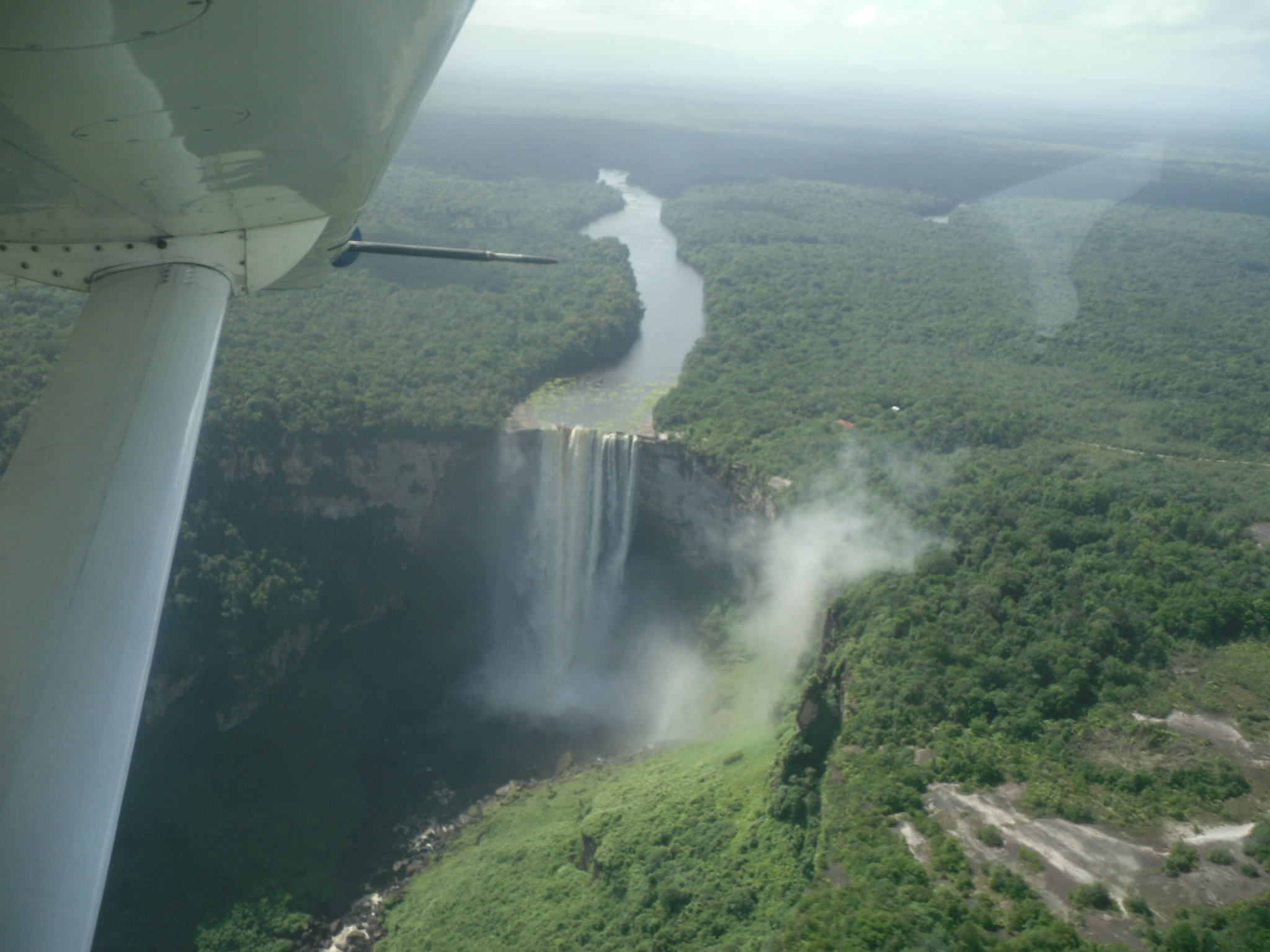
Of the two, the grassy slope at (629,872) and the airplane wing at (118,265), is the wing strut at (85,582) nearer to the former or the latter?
the airplane wing at (118,265)

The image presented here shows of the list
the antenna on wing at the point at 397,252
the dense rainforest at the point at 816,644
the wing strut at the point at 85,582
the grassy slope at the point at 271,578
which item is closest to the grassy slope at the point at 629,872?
→ the dense rainforest at the point at 816,644

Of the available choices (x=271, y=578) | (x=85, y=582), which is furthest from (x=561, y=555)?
(x=85, y=582)

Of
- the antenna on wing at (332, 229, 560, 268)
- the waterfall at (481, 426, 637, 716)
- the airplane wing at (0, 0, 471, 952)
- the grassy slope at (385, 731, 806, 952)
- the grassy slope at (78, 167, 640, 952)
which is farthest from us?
the waterfall at (481, 426, 637, 716)

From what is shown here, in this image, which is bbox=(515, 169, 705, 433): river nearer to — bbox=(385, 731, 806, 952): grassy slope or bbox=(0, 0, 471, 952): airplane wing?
bbox=(385, 731, 806, 952): grassy slope

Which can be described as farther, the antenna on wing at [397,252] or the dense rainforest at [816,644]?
the dense rainforest at [816,644]

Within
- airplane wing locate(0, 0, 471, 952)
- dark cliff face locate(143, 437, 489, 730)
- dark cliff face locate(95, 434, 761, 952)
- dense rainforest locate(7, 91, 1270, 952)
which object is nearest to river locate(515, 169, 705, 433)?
dense rainforest locate(7, 91, 1270, 952)
